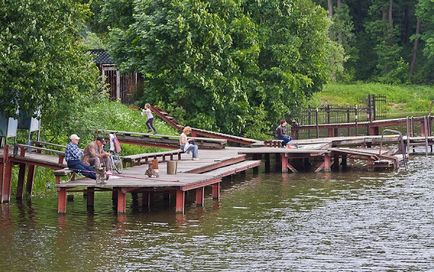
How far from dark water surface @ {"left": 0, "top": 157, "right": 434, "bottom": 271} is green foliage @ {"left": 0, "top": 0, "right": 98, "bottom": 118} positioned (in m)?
3.34

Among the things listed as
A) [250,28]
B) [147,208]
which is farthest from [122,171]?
[250,28]

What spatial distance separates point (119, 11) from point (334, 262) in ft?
114

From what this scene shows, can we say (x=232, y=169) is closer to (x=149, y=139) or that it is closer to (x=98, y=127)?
(x=98, y=127)

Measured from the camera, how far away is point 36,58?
35250 millimetres

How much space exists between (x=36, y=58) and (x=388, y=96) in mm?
59719

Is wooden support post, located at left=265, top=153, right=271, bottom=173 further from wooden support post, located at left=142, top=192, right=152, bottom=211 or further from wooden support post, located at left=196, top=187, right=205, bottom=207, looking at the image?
wooden support post, located at left=142, top=192, right=152, bottom=211

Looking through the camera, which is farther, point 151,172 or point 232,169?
point 232,169

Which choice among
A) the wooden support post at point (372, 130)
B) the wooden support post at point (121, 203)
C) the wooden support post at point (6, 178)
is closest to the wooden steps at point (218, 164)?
the wooden support post at point (121, 203)

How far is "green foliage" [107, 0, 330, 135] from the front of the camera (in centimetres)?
5378

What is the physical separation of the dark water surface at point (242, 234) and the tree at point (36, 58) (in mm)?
3338

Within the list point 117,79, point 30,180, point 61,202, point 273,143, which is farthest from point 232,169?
point 117,79

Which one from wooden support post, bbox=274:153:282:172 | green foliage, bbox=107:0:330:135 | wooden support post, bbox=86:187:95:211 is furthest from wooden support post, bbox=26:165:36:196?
green foliage, bbox=107:0:330:135

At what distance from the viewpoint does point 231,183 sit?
1735 inches

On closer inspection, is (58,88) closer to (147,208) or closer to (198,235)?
(147,208)
